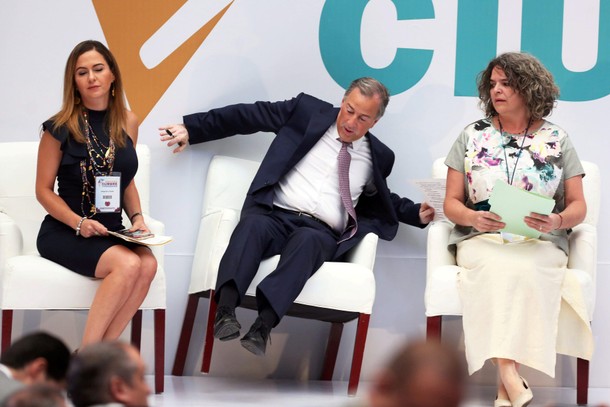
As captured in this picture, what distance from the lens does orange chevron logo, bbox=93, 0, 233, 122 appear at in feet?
15.7

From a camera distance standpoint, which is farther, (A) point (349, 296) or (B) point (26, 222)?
(B) point (26, 222)

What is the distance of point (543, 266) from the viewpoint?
3904 mm

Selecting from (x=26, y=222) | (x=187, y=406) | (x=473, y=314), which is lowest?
(x=187, y=406)

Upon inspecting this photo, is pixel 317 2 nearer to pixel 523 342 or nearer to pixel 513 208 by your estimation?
pixel 513 208

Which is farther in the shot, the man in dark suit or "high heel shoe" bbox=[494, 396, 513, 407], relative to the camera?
the man in dark suit

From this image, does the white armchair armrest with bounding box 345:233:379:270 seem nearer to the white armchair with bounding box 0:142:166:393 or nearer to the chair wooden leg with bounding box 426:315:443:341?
the chair wooden leg with bounding box 426:315:443:341

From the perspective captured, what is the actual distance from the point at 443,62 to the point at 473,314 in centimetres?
148

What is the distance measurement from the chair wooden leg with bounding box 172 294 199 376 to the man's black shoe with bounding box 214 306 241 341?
779mm

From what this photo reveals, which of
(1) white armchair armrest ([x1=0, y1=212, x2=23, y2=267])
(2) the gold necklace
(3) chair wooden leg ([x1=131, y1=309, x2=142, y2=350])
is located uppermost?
(2) the gold necklace

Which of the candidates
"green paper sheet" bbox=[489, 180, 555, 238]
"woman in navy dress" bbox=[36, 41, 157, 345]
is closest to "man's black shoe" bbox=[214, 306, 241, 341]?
"woman in navy dress" bbox=[36, 41, 157, 345]

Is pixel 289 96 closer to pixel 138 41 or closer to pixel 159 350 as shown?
pixel 138 41

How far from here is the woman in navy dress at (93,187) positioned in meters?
3.79

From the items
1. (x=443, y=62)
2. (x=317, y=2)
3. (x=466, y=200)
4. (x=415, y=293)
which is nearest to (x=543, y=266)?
(x=466, y=200)

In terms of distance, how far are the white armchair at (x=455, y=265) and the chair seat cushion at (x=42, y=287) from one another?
52.8 inches
